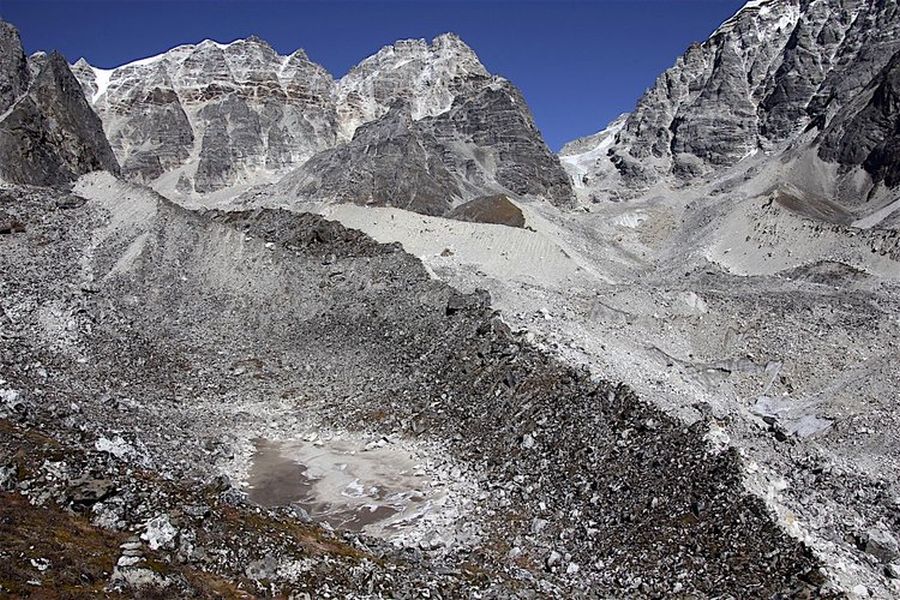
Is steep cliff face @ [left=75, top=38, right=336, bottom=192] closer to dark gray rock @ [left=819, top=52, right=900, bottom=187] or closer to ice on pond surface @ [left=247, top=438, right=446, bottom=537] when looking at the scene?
dark gray rock @ [left=819, top=52, right=900, bottom=187]

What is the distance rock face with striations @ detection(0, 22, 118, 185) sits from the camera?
41.8 m

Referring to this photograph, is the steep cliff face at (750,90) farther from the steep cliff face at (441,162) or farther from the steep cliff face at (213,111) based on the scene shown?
the steep cliff face at (213,111)

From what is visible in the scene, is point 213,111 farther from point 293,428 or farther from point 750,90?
point 293,428

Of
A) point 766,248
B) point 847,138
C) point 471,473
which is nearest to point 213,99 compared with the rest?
point 847,138

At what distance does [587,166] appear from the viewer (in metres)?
175

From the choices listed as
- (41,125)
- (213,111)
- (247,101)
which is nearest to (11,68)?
(41,125)

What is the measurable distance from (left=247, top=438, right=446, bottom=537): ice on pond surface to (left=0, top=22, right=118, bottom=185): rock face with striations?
26672mm

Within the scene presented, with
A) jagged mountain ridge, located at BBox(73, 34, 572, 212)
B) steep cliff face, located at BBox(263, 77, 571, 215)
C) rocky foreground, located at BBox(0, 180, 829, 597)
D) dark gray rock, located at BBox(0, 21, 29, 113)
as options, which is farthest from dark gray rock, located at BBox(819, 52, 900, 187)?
dark gray rock, located at BBox(0, 21, 29, 113)

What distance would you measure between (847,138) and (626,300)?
78541 millimetres

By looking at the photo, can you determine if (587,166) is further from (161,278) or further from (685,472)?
(685,472)

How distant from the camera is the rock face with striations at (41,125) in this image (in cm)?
4175

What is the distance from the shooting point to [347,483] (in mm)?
21781

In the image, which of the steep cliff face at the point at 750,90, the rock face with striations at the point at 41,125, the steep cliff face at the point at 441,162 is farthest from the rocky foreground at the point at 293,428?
the steep cliff face at the point at 750,90

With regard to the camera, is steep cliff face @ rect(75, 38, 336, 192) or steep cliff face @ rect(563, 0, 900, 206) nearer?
steep cliff face @ rect(563, 0, 900, 206)
